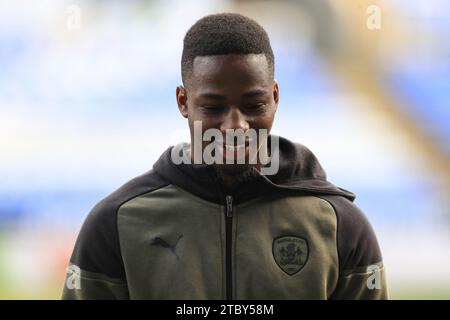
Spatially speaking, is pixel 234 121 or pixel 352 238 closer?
pixel 234 121

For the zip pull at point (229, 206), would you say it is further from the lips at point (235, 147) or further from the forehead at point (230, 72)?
the forehead at point (230, 72)

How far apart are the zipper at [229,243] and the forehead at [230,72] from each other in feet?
0.76

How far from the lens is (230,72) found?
1.14 m

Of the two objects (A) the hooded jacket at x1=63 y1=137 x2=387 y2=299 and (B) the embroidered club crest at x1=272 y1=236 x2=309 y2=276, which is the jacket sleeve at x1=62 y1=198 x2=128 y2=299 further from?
(B) the embroidered club crest at x1=272 y1=236 x2=309 y2=276

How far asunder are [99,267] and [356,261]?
1.72 feet

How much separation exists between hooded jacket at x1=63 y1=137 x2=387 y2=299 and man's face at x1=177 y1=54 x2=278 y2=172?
0.38 feet

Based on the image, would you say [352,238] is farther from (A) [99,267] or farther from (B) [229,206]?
(A) [99,267]

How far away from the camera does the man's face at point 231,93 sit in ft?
Result: 3.74

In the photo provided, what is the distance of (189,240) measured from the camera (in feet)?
3.97

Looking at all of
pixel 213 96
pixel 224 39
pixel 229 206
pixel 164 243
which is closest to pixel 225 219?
pixel 229 206

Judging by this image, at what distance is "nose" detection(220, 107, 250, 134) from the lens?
3.74ft

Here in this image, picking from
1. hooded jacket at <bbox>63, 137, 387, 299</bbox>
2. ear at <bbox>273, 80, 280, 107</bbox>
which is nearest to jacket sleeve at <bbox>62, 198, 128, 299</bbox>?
hooded jacket at <bbox>63, 137, 387, 299</bbox>
